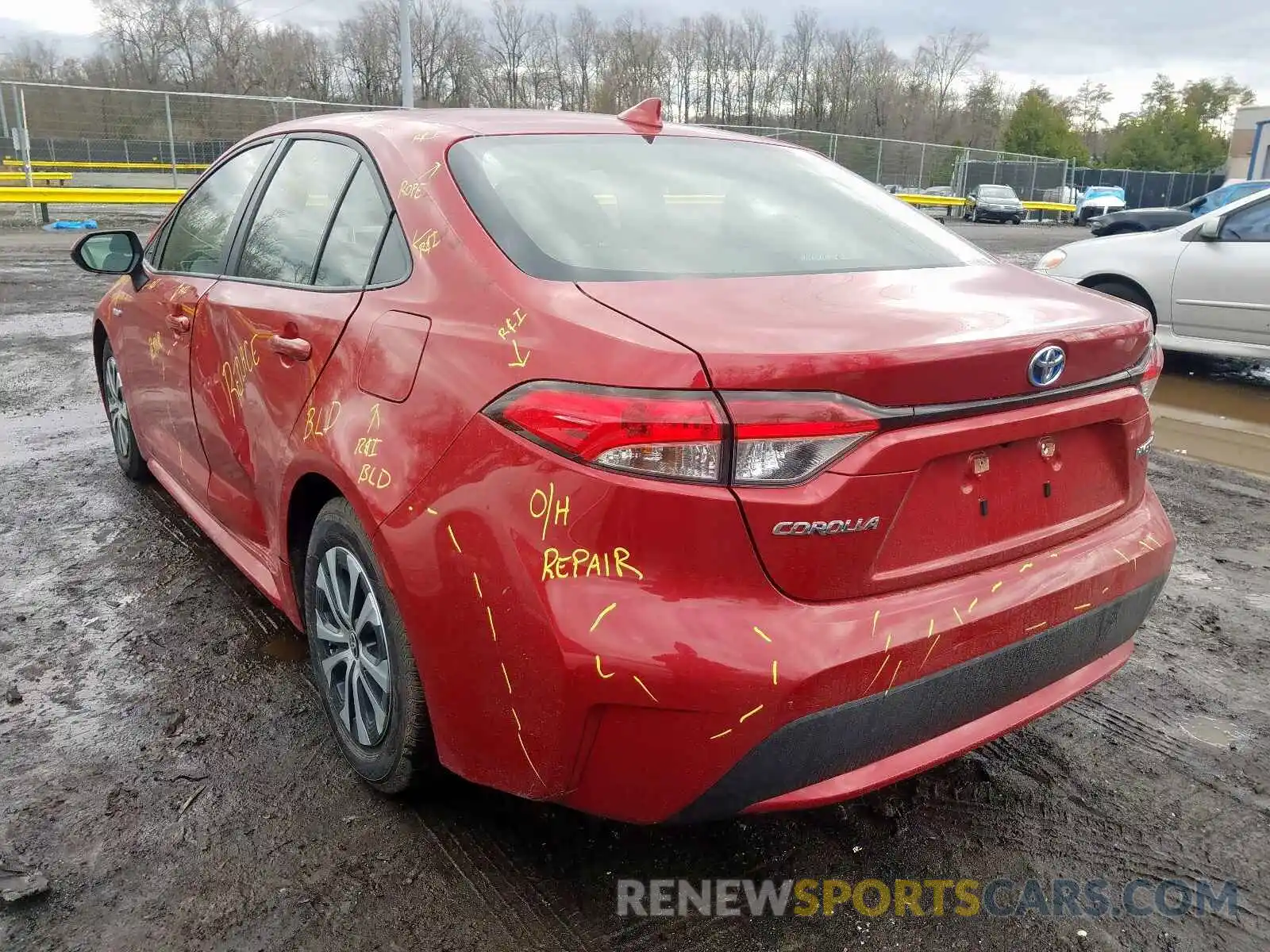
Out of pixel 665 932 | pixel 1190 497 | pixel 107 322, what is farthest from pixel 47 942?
pixel 1190 497

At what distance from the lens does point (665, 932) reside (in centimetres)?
207

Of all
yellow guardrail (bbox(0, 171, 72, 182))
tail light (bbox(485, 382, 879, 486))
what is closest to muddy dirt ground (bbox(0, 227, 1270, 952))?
tail light (bbox(485, 382, 879, 486))

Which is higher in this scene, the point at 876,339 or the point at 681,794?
the point at 876,339

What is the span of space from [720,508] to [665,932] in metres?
0.98

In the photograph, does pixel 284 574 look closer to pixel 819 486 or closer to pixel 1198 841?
pixel 819 486

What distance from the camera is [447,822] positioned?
240 centimetres

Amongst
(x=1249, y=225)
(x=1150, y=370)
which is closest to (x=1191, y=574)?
(x=1150, y=370)

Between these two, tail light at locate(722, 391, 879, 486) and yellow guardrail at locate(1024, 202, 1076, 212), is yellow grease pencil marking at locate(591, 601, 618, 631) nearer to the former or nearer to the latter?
tail light at locate(722, 391, 879, 486)

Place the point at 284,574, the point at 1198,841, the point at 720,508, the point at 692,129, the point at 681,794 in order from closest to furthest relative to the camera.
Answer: the point at 720,508 → the point at 681,794 → the point at 1198,841 → the point at 284,574 → the point at 692,129

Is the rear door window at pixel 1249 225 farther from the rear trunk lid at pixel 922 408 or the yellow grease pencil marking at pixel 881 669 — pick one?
the yellow grease pencil marking at pixel 881 669

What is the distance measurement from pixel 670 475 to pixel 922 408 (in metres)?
0.49

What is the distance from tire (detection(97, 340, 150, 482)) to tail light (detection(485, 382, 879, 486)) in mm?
3382

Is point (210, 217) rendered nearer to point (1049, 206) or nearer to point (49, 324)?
point (49, 324)

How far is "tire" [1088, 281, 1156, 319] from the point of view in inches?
312
